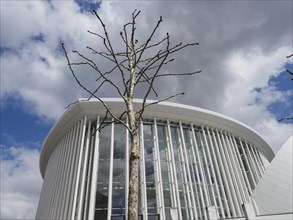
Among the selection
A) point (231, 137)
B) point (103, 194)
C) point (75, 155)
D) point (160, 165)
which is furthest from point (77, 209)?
point (231, 137)

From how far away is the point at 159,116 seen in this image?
82.5ft

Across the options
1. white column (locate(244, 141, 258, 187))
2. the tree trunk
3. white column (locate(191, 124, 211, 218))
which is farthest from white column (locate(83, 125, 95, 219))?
the tree trunk

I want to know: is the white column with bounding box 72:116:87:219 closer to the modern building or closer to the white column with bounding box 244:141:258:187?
the modern building

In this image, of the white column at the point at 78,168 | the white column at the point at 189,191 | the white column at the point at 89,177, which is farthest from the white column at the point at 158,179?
the white column at the point at 78,168

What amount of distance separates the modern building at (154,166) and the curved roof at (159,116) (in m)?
0.09

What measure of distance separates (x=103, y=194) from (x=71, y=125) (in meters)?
8.63

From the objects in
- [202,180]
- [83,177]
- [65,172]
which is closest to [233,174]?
[202,180]

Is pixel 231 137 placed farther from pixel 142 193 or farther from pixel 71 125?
pixel 71 125

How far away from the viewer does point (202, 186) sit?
899 inches

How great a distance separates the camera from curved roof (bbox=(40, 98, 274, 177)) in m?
23.2

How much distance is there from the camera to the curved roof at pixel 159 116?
76.2 ft

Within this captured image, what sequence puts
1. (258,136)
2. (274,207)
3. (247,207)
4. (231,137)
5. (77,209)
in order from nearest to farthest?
(247,207), (274,207), (77,209), (231,137), (258,136)

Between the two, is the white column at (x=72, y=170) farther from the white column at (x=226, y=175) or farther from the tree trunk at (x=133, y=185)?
the tree trunk at (x=133, y=185)

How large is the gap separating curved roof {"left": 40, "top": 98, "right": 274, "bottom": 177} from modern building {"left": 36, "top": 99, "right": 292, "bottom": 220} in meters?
0.09
